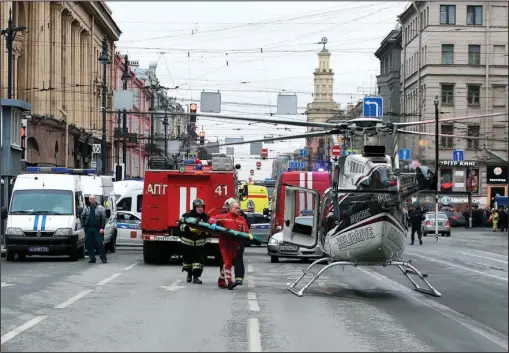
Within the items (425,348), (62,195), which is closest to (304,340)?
(425,348)

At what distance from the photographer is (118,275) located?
22.8 m

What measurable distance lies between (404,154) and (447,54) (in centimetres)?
396

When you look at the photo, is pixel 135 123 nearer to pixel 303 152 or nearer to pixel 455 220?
pixel 303 152

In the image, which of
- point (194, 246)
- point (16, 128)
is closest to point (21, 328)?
point (194, 246)

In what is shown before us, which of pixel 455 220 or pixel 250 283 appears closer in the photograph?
pixel 250 283

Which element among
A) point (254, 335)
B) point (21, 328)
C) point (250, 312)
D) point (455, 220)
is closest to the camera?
point (254, 335)

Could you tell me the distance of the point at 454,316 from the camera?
14.7 metres

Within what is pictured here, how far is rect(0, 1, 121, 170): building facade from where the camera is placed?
50.1 m

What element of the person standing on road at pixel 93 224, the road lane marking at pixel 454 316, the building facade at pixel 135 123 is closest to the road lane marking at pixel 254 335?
the road lane marking at pixel 454 316

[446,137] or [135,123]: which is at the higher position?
[135,123]

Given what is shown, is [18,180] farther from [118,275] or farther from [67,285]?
[67,285]

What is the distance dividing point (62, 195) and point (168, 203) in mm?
4120

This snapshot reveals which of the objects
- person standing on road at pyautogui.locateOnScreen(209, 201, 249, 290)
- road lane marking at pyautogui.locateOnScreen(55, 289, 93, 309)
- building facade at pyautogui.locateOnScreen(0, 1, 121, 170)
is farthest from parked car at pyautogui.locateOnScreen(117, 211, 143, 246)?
road lane marking at pyautogui.locateOnScreen(55, 289, 93, 309)

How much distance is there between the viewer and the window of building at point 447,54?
19.3 m
